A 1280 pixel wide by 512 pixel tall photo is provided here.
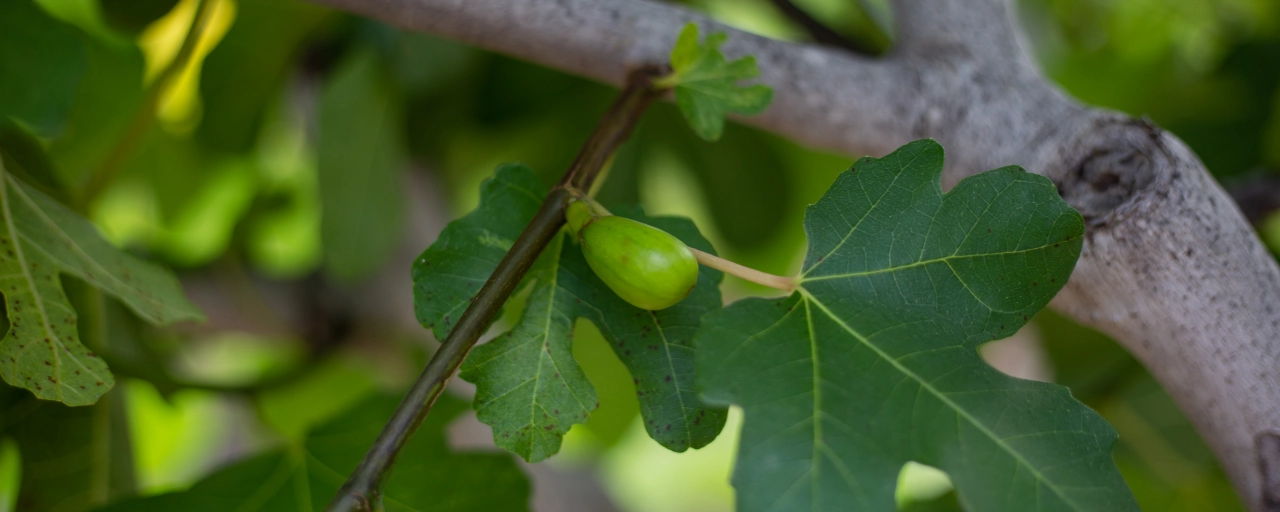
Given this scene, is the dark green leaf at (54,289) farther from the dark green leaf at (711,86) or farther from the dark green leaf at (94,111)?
the dark green leaf at (94,111)

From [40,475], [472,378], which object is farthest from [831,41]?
[40,475]

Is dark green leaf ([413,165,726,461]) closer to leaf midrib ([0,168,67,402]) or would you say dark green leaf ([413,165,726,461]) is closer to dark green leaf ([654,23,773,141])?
dark green leaf ([654,23,773,141])

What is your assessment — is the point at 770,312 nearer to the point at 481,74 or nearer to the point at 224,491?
the point at 224,491

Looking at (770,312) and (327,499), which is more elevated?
(770,312)

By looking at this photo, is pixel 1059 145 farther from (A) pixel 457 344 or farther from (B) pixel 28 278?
(B) pixel 28 278

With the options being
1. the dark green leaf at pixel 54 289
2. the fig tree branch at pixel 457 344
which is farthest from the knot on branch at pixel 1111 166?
the dark green leaf at pixel 54 289

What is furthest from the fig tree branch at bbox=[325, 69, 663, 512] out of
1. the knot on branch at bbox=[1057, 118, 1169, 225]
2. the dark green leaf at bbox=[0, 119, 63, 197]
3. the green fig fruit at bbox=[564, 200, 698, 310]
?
the dark green leaf at bbox=[0, 119, 63, 197]

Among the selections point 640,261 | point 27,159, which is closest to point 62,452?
point 27,159
